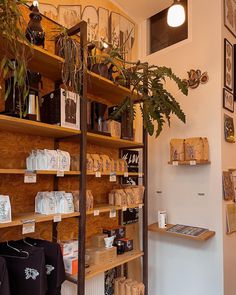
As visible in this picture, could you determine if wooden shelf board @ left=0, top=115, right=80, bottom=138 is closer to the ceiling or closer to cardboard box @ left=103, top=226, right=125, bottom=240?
cardboard box @ left=103, top=226, right=125, bottom=240

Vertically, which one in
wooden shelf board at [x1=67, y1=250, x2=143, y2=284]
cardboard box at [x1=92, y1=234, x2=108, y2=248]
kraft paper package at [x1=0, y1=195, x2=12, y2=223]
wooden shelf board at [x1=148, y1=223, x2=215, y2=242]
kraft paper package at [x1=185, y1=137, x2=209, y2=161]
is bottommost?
wooden shelf board at [x1=67, y1=250, x2=143, y2=284]

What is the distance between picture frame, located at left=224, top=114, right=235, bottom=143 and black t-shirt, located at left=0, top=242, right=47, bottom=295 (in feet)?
6.75

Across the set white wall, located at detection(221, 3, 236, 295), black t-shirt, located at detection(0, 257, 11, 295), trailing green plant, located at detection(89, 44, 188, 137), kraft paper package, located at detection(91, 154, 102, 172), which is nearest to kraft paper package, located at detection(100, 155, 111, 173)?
kraft paper package, located at detection(91, 154, 102, 172)

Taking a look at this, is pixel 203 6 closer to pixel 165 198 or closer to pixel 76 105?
pixel 76 105

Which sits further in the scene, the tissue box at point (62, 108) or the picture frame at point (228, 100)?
the picture frame at point (228, 100)

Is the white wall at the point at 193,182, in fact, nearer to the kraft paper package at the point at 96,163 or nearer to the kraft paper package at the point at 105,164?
the kraft paper package at the point at 105,164

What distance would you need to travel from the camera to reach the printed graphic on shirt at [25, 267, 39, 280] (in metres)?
1.61

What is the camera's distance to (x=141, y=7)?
10.4ft

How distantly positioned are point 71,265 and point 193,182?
1.50 meters

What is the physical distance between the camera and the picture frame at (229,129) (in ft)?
8.77

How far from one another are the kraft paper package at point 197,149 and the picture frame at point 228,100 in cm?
44

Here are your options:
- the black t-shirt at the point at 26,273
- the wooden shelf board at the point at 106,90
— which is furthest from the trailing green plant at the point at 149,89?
the black t-shirt at the point at 26,273

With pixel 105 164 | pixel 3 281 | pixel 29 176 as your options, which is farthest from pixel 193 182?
pixel 3 281

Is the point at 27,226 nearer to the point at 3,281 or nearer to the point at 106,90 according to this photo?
the point at 3,281
